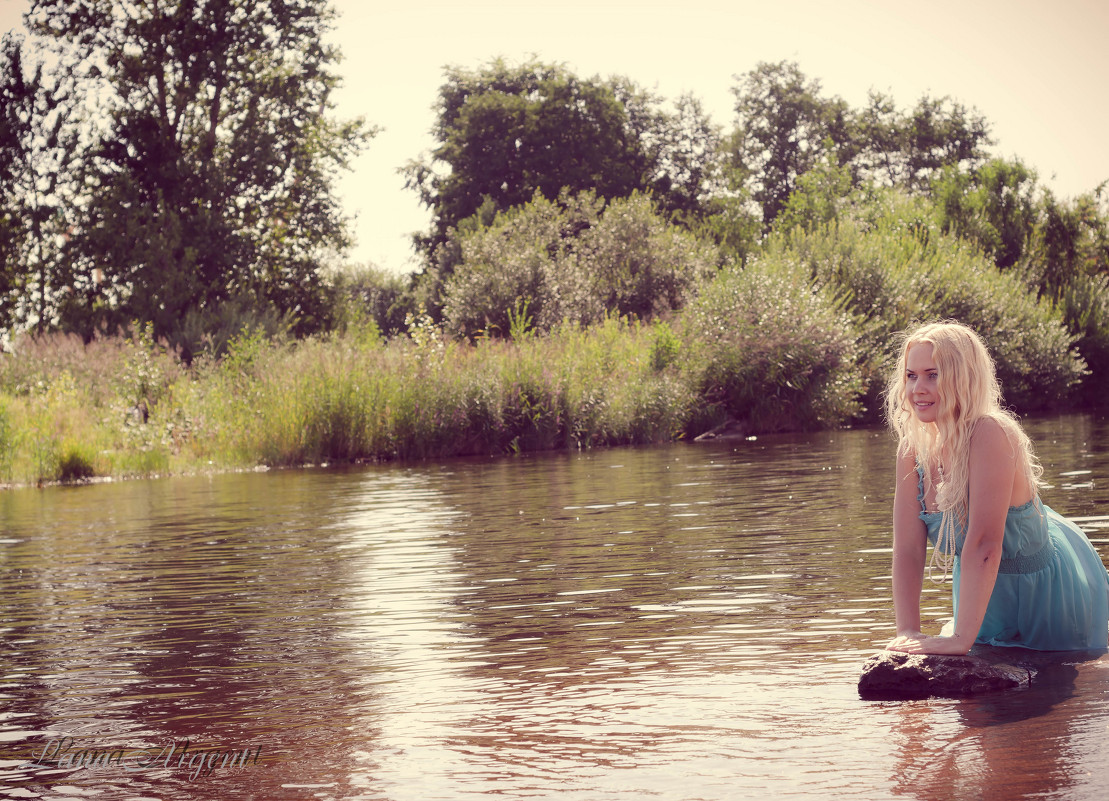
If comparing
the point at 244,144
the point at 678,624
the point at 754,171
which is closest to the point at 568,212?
the point at 244,144

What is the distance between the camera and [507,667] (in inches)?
223

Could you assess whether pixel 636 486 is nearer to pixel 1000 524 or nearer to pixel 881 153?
pixel 1000 524

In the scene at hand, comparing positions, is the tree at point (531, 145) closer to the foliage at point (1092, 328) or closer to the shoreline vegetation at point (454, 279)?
the shoreline vegetation at point (454, 279)

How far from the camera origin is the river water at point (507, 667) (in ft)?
12.9

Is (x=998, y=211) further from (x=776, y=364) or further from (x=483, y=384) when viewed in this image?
(x=483, y=384)

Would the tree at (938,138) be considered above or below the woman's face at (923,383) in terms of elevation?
above

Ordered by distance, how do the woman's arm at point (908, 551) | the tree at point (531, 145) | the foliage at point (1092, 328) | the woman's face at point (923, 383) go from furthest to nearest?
the tree at point (531, 145)
the foliage at point (1092, 328)
the woman's arm at point (908, 551)
the woman's face at point (923, 383)

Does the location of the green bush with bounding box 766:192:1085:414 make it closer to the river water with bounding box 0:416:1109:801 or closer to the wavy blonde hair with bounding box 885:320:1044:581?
the river water with bounding box 0:416:1109:801

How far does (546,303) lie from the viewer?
39844 millimetres

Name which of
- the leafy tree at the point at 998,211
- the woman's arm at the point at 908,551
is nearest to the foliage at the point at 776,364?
the leafy tree at the point at 998,211

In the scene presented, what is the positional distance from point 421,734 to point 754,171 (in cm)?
6638

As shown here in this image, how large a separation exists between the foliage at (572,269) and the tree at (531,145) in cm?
981

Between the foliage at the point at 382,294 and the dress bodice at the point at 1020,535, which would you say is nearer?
the dress bodice at the point at 1020,535

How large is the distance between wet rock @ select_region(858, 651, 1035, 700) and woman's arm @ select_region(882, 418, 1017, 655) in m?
0.06
